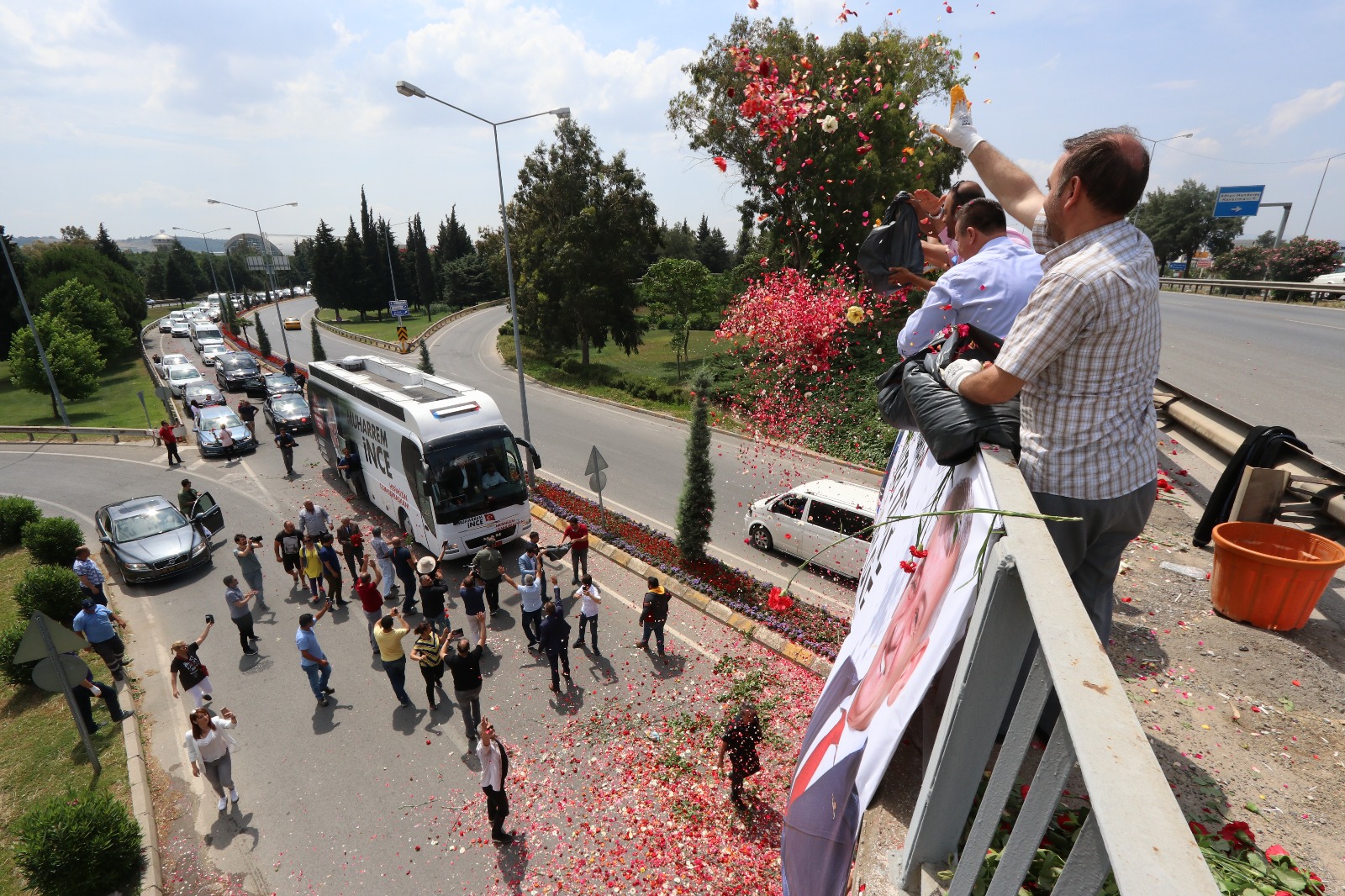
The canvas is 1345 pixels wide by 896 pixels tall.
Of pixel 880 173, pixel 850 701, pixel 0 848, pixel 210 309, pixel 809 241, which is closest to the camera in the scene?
pixel 850 701

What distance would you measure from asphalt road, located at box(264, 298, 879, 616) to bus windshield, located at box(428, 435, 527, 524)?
14.4 ft

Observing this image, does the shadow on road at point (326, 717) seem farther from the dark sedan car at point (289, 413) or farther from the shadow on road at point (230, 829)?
the dark sedan car at point (289, 413)

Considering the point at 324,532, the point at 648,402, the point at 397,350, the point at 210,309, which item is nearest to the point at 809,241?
the point at 648,402

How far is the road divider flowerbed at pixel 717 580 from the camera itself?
1027 cm

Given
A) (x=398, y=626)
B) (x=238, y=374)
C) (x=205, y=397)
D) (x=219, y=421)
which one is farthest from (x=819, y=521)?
(x=238, y=374)

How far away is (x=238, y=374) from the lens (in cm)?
3177

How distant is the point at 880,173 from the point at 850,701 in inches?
1014

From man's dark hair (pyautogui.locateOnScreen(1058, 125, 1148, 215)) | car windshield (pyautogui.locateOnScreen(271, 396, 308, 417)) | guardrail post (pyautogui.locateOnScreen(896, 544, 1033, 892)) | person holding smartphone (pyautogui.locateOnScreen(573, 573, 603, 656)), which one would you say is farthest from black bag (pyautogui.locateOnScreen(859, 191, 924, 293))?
car windshield (pyautogui.locateOnScreen(271, 396, 308, 417))

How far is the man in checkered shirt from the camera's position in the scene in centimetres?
211

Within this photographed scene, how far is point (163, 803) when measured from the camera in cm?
784

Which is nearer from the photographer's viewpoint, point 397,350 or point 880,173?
point 880,173

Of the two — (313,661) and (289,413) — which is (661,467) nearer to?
(313,661)

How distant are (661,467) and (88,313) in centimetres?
4802

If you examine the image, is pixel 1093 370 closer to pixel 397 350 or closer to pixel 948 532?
pixel 948 532
